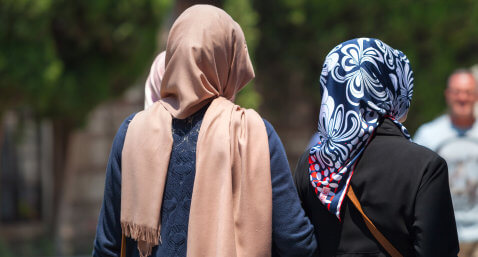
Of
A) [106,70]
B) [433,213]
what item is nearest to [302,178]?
[433,213]

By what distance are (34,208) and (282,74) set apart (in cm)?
520

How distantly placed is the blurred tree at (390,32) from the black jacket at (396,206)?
28.6 feet

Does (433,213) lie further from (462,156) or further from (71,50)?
(71,50)

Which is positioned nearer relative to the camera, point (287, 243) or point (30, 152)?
A: point (287, 243)

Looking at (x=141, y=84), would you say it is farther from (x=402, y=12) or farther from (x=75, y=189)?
(x=402, y=12)

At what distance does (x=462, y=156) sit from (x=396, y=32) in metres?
6.52

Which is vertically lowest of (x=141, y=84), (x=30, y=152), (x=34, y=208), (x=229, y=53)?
(x=34, y=208)

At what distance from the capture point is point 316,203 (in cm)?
268

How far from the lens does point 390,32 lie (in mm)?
11133

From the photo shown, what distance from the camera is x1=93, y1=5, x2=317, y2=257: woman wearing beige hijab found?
2.54 meters

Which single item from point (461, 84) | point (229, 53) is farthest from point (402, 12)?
point (229, 53)

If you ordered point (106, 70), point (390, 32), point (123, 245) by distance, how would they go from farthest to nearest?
1. point (390, 32)
2. point (106, 70)
3. point (123, 245)

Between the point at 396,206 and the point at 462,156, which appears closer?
the point at 396,206

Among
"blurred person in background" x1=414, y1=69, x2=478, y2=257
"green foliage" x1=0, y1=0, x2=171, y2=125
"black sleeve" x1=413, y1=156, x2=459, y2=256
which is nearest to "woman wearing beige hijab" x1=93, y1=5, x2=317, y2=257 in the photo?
"black sleeve" x1=413, y1=156, x2=459, y2=256
